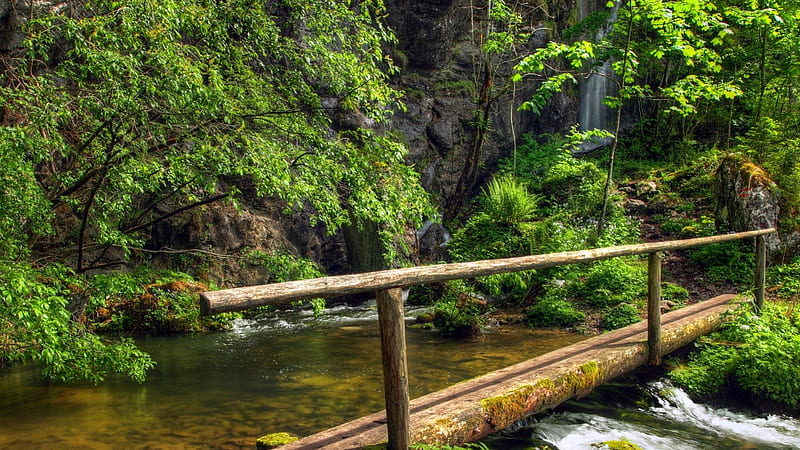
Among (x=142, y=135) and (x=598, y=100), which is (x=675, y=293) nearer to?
(x=142, y=135)

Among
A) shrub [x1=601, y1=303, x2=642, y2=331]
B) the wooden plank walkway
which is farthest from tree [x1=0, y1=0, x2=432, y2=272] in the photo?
shrub [x1=601, y1=303, x2=642, y2=331]

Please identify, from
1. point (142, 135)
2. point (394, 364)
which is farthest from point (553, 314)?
point (142, 135)

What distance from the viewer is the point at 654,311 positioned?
5.17 meters

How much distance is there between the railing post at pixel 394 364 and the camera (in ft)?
9.32

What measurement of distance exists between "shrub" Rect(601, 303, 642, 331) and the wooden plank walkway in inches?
85.3

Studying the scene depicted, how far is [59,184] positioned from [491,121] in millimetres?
15448

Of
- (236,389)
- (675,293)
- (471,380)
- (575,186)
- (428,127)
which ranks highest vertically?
(428,127)

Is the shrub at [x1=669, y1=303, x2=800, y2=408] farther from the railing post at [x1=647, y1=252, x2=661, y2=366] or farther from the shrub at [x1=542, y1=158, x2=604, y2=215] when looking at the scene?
the shrub at [x1=542, y1=158, x2=604, y2=215]

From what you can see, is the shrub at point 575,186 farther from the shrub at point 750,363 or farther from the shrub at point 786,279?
the shrub at point 750,363

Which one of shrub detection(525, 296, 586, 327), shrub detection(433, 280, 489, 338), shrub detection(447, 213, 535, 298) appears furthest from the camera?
shrub detection(447, 213, 535, 298)

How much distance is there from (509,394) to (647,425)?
1.78 metres

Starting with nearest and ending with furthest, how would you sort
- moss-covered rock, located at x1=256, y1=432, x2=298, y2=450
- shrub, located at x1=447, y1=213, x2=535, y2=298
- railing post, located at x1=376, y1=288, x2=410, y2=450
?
railing post, located at x1=376, y1=288, x2=410, y2=450 < moss-covered rock, located at x1=256, y1=432, x2=298, y2=450 < shrub, located at x1=447, y1=213, x2=535, y2=298

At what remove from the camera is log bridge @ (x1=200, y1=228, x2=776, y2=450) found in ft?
8.55

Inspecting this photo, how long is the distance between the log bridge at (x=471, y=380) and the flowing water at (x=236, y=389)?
162 cm
